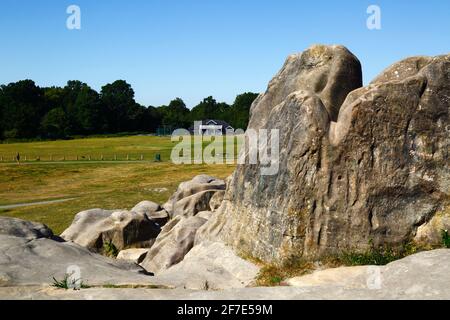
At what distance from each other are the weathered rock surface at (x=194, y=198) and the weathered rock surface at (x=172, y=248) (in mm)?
4663

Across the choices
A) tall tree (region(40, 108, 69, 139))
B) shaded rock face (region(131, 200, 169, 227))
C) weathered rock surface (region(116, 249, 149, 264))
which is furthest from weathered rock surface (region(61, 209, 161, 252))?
tall tree (region(40, 108, 69, 139))

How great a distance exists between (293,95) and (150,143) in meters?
128

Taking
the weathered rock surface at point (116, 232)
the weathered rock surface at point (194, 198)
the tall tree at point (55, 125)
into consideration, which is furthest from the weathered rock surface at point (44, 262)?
the tall tree at point (55, 125)

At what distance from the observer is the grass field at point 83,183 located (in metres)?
47.5

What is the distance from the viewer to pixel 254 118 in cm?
2283

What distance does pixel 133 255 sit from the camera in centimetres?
2627

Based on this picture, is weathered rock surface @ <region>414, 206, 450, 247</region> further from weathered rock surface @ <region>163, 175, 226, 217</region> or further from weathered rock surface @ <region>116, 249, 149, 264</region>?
weathered rock surface @ <region>163, 175, 226, 217</region>

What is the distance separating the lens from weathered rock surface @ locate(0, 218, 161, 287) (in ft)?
48.0

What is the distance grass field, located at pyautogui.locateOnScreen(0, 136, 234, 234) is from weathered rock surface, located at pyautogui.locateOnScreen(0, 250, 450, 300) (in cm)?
2817
